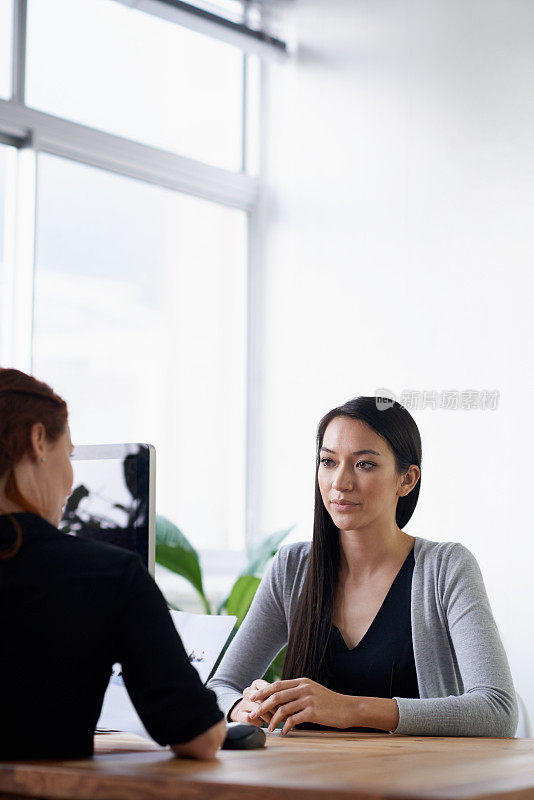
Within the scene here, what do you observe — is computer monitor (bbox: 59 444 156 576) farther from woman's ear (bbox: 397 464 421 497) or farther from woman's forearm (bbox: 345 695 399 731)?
woman's ear (bbox: 397 464 421 497)

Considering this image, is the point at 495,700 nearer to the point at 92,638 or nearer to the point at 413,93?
the point at 92,638

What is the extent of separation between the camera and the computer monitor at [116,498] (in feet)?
5.58

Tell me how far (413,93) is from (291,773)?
3.23m

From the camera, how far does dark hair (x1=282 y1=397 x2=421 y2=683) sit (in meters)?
2.06

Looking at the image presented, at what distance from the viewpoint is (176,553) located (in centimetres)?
353

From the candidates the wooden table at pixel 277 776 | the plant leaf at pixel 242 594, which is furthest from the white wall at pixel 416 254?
the wooden table at pixel 277 776

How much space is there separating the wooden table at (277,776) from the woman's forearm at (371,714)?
1.02ft

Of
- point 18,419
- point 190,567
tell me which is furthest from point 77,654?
point 190,567

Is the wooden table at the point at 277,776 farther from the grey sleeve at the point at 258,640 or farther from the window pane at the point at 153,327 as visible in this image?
the window pane at the point at 153,327

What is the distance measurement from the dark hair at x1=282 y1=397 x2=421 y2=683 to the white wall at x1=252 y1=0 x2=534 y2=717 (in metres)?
1.21

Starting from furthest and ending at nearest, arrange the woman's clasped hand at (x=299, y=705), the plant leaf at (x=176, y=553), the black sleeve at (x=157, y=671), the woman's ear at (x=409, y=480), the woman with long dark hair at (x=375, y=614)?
the plant leaf at (x=176, y=553), the woman's ear at (x=409, y=480), the woman with long dark hair at (x=375, y=614), the woman's clasped hand at (x=299, y=705), the black sleeve at (x=157, y=671)

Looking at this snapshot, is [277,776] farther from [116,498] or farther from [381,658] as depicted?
[381,658]

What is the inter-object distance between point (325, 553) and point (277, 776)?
3.75ft

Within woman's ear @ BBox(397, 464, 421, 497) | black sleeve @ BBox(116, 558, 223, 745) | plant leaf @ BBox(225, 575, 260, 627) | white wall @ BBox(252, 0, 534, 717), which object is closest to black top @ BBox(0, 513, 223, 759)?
black sleeve @ BBox(116, 558, 223, 745)
